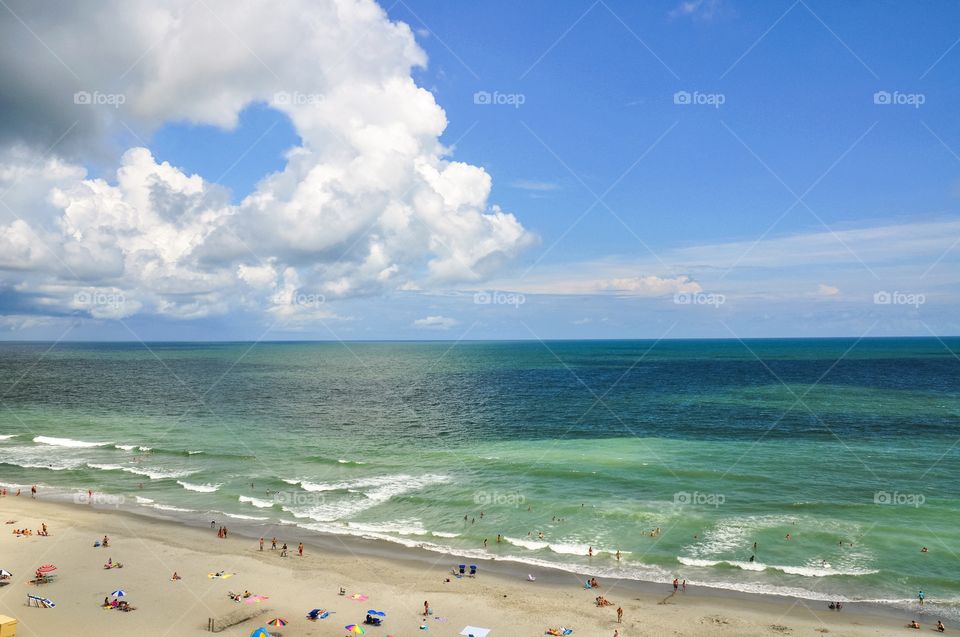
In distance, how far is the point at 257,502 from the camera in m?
49.3

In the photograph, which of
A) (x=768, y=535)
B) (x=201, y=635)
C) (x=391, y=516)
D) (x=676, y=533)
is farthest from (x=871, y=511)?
(x=201, y=635)

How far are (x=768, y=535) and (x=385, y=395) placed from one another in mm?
93360

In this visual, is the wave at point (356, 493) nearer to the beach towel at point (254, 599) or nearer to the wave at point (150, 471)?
the beach towel at point (254, 599)

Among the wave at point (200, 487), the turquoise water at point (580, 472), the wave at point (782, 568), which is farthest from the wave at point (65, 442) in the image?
the wave at point (782, 568)

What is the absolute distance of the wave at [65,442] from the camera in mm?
70750

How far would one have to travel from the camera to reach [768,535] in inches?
1555

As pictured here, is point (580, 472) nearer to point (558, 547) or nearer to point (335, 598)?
point (558, 547)

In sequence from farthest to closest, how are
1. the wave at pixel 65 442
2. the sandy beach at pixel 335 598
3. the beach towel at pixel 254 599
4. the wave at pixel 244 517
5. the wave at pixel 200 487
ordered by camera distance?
the wave at pixel 65 442 < the wave at pixel 200 487 < the wave at pixel 244 517 < the beach towel at pixel 254 599 < the sandy beach at pixel 335 598

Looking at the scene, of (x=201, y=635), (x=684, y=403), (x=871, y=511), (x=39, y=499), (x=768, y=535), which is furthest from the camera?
(x=684, y=403)

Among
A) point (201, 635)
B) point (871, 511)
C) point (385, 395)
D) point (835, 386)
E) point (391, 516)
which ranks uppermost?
point (835, 386)

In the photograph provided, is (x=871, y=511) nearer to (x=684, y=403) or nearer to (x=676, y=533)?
(x=676, y=533)

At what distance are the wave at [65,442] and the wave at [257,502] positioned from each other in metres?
31.8

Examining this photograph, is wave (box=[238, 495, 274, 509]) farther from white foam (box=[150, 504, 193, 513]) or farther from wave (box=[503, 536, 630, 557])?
wave (box=[503, 536, 630, 557])

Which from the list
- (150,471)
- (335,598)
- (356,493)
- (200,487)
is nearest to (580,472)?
(356,493)
